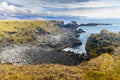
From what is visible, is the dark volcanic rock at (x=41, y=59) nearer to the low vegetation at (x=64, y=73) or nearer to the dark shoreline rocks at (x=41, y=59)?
the dark shoreline rocks at (x=41, y=59)

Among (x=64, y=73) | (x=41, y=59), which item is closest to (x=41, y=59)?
(x=41, y=59)

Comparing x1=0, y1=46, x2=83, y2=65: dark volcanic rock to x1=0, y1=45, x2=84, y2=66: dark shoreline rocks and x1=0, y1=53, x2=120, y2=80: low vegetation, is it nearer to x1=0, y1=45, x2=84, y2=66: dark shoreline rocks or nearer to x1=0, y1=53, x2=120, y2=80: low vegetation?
x1=0, y1=45, x2=84, y2=66: dark shoreline rocks

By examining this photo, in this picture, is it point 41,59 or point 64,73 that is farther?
point 41,59

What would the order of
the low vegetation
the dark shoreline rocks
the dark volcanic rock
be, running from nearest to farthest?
1. the low vegetation
2. the dark shoreline rocks
3. the dark volcanic rock

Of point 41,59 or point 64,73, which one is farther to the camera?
point 41,59

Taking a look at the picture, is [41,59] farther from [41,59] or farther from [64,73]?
[64,73]

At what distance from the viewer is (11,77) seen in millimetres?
87250

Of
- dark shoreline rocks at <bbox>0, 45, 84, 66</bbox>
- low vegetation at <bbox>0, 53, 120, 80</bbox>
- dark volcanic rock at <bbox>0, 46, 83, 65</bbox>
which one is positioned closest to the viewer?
low vegetation at <bbox>0, 53, 120, 80</bbox>

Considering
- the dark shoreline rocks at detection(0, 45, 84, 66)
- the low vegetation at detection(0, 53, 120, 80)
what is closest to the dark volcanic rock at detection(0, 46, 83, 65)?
the dark shoreline rocks at detection(0, 45, 84, 66)

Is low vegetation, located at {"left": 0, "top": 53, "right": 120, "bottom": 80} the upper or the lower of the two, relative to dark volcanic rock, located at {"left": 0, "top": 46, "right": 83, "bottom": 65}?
upper

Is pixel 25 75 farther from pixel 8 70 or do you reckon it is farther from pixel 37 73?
→ pixel 8 70

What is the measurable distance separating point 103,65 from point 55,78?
22449 mm

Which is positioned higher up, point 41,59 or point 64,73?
point 64,73

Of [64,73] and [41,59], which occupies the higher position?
[64,73]
